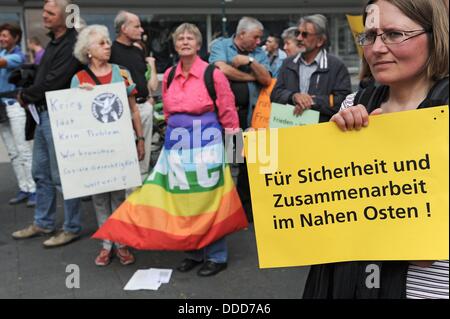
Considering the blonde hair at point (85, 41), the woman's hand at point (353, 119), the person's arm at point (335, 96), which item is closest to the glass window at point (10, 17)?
the blonde hair at point (85, 41)

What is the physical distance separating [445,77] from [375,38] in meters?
0.20

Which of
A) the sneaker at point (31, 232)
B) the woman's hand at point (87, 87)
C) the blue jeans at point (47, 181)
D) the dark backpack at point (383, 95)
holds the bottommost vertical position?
Result: the sneaker at point (31, 232)

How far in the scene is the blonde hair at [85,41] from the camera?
Answer: 3.50 metres

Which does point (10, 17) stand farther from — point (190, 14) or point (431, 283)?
point (431, 283)

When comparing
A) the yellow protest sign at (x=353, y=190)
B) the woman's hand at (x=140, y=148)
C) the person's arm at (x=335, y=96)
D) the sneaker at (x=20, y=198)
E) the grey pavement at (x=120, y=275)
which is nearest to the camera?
the yellow protest sign at (x=353, y=190)

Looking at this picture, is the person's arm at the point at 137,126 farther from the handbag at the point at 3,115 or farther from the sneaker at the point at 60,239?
the handbag at the point at 3,115

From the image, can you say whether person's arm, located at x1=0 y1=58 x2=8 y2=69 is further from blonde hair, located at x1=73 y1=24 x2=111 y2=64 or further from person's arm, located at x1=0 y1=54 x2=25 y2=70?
blonde hair, located at x1=73 y1=24 x2=111 y2=64

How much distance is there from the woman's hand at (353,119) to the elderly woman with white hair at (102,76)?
2.54 metres

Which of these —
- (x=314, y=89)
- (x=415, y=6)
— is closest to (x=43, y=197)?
(x=314, y=89)

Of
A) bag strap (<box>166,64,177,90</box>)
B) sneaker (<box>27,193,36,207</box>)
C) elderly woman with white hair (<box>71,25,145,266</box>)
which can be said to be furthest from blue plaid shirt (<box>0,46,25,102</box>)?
bag strap (<box>166,64,177,90</box>)

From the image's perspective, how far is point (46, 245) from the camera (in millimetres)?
4059

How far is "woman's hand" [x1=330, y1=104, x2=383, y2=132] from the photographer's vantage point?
1212mm

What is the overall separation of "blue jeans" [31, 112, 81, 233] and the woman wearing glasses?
3.16 meters

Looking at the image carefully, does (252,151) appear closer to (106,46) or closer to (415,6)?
(415,6)
